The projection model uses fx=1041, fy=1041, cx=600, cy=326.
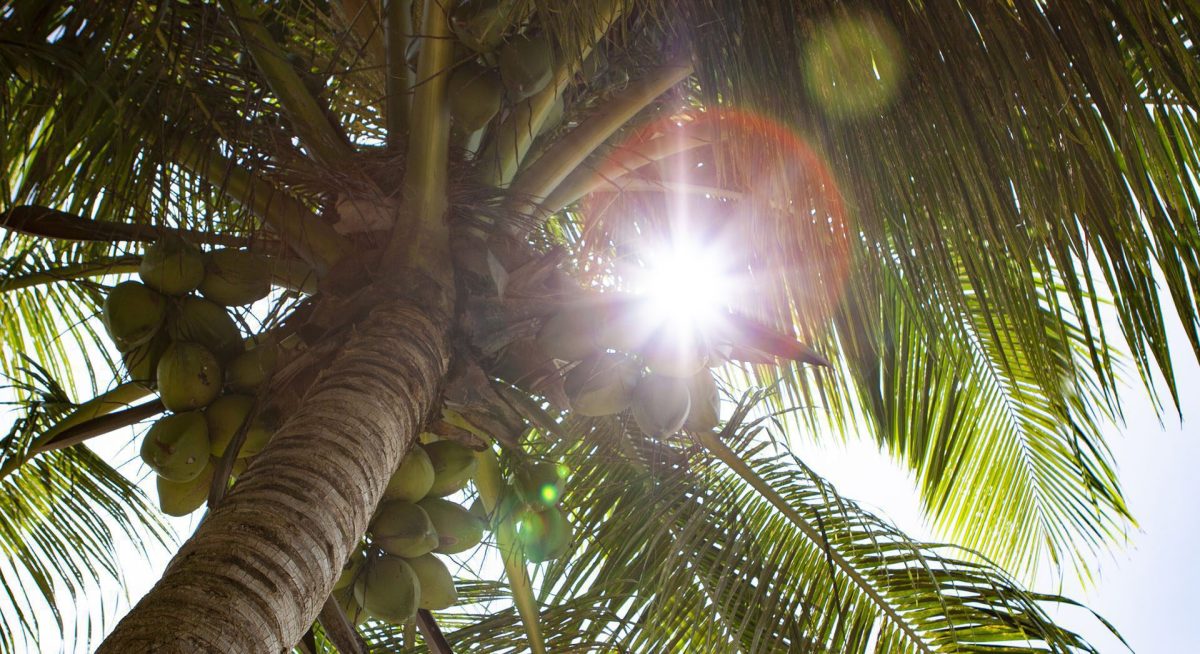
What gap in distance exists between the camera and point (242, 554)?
1.62 metres

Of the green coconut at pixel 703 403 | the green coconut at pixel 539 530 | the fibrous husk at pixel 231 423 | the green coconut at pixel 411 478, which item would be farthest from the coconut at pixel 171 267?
the green coconut at pixel 703 403

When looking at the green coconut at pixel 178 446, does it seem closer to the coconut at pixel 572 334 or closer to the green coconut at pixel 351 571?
the green coconut at pixel 351 571

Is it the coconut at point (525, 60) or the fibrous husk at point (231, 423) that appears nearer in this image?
the fibrous husk at point (231, 423)

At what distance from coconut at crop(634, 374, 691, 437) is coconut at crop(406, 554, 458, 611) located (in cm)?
59

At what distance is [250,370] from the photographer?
2.30m

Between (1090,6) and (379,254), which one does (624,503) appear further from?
(1090,6)

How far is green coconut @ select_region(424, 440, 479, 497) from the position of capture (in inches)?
95.3

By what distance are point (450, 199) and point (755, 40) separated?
2.74 ft

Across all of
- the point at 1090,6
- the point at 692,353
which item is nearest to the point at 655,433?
the point at 692,353

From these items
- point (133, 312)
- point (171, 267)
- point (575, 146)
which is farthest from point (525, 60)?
point (133, 312)

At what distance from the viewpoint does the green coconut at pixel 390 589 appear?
226 centimetres

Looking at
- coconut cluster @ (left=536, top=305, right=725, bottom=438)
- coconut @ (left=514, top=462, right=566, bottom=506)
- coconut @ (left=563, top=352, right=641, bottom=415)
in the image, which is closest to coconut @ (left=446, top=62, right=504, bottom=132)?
coconut cluster @ (left=536, top=305, right=725, bottom=438)

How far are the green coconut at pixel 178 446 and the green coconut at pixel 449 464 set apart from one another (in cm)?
50

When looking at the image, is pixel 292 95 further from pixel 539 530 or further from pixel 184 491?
pixel 539 530
